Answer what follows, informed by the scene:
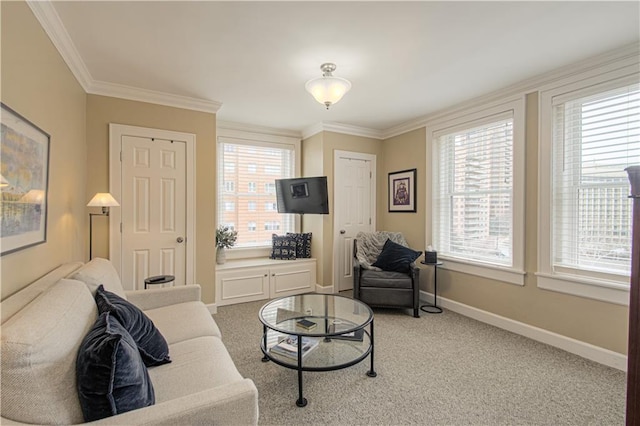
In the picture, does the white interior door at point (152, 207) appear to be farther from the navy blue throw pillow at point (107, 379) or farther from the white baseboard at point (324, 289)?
the navy blue throw pillow at point (107, 379)

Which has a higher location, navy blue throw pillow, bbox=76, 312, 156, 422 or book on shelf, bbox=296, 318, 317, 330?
navy blue throw pillow, bbox=76, 312, 156, 422

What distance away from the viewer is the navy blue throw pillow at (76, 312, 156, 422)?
3.36 feet

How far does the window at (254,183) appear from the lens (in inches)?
172

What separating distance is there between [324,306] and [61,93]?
2.67 meters

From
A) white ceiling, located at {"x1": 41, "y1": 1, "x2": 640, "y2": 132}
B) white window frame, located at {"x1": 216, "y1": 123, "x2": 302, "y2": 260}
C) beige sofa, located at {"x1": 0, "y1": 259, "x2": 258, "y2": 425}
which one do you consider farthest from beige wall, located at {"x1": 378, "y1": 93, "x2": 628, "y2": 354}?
beige sofa, located at {"x1": 0, "y1": 259, "x2": 258, "y2": 425}

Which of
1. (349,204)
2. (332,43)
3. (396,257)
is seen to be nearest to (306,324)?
(396,257)

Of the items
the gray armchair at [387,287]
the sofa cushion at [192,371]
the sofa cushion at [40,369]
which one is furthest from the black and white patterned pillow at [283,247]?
the sofa cushion at [40,369]

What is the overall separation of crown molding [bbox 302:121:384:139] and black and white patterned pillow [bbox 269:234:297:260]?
1619 millimetres

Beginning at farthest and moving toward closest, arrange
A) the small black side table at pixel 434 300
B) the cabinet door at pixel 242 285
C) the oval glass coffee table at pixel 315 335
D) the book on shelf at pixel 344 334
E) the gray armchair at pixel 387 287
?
the cabinet door at pixel 242 285 < the small black side table at pixel 434 300 < the gray armchair at pixel 387 287 < the book on shelf at pixel 344 334 < the oval glass coffee table at pixel 315 335

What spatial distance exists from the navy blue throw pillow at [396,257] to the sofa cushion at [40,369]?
123 inches

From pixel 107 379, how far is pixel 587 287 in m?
3.32

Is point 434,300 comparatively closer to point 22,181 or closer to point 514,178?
point 514,178

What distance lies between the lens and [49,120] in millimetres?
2023

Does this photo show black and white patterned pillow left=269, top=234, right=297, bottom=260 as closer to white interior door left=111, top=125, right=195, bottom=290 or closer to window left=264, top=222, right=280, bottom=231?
window left=264, top=222, right=280, bottom=231
